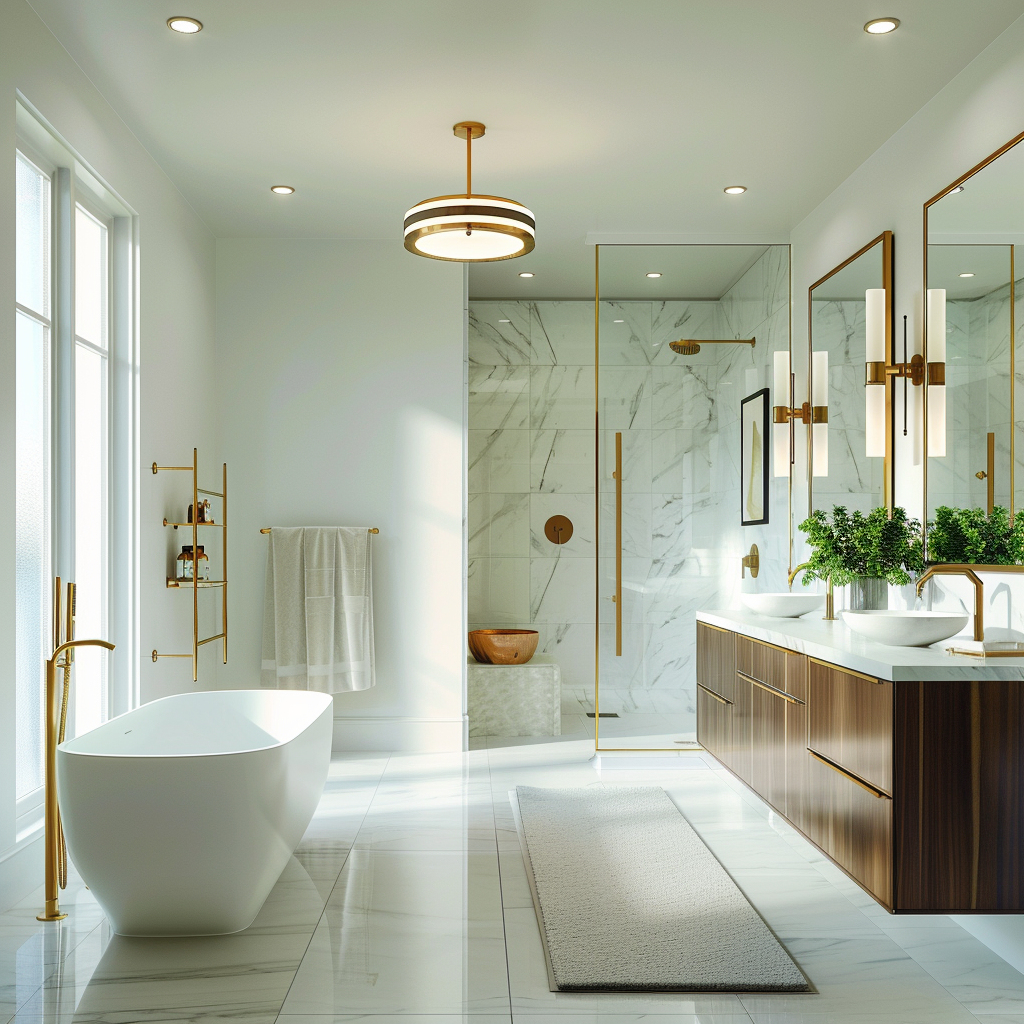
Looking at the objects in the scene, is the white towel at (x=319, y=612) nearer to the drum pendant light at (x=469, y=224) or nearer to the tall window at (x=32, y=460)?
the tall window at (x=32, y=460)

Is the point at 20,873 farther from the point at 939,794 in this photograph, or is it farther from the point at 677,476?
the point at 677,476

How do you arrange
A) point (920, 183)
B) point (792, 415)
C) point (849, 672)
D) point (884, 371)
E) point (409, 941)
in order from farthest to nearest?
point (792, 415) → point (884, 371) → point (920, 183) → point (409, 941) → point (849, 672)

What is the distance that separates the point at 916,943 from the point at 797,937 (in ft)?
1.05

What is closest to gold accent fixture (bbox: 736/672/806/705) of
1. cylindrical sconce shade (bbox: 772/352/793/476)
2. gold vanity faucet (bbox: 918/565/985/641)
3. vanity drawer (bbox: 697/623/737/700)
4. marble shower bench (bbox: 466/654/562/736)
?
vanity drawer (bbox: 697/623/737/700)

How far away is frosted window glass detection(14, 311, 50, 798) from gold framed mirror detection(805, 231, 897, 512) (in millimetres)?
2920

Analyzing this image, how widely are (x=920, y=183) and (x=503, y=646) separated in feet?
10.5

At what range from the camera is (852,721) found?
2418mm

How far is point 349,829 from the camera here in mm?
3561

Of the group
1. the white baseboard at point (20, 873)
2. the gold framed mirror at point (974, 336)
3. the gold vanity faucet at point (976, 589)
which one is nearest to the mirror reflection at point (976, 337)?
the gold framed mirror at point (974, 336)

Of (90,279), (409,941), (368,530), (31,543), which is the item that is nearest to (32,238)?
(90,279)

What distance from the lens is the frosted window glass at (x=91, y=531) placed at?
3398 millimetres

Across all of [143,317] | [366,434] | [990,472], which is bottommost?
[990,472]

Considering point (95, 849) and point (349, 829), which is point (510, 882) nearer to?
point (349, 829)

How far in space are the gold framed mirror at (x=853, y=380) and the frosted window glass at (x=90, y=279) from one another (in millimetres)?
2908
